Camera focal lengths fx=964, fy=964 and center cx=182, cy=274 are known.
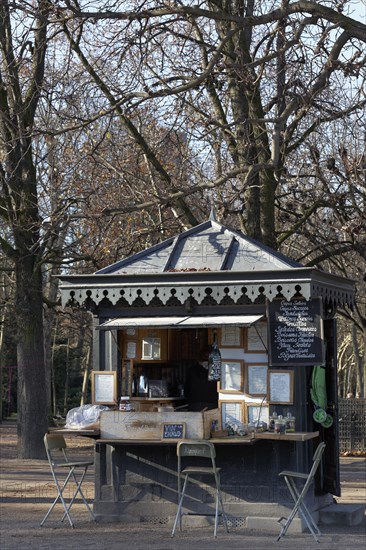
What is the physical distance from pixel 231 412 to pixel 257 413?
31cm

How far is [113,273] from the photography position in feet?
36.7

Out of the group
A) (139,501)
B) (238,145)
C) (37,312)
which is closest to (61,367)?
(37,312)

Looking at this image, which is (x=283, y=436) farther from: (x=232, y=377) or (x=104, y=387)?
(x=104, y=387)

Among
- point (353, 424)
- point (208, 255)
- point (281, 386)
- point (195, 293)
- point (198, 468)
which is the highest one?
point (208, 255)

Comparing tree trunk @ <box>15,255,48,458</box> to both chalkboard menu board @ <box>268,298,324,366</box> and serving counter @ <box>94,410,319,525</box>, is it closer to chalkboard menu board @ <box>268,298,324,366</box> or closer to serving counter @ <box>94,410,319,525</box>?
serving counter @ <box>94,410,319,525</box>

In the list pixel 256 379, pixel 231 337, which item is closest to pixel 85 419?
pixel 231 337

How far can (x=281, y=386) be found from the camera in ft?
35.4

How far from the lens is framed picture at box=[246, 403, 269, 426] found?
10906 millimetres

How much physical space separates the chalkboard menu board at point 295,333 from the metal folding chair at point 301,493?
99cm

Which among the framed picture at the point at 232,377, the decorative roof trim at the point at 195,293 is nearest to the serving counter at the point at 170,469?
the framed picture at the point at 232,377

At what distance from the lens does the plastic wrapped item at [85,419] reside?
1121 centimetres

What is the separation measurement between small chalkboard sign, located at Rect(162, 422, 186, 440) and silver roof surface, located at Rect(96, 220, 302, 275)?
5.74 feet

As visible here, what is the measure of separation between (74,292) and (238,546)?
3392 mm

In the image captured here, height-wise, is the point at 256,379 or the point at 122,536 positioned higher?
the point at 256,379
